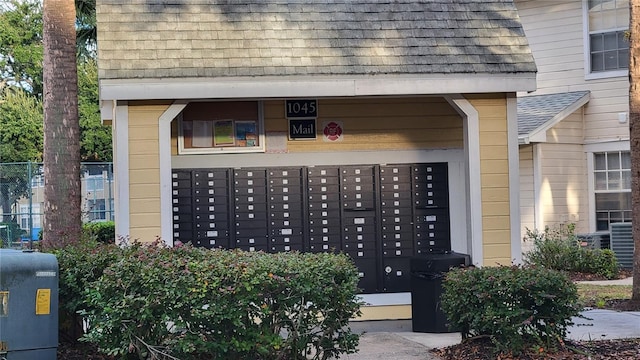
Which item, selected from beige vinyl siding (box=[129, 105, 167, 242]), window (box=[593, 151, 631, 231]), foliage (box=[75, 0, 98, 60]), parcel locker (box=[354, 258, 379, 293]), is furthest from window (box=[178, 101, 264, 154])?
window (box=[593, 151, 631, 231])

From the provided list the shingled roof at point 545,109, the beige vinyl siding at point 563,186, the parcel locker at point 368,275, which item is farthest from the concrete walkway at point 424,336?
the beige vinyl siding at point 563,186

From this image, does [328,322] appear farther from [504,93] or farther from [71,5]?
[71,5]

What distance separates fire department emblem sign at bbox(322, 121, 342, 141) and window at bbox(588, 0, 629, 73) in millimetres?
9877

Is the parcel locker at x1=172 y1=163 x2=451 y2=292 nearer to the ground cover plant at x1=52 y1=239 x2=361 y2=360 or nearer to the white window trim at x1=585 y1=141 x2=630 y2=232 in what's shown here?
the ground cover plant at x1=52 y1=239 x2=361 y2=360

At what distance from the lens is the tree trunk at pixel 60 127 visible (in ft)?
37.6

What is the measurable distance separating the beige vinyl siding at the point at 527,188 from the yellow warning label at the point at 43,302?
530 inches

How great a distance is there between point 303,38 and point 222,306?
5178mm

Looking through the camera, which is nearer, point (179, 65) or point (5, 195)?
point (179, 65)

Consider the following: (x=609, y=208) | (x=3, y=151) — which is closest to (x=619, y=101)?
(x=609, y=208)

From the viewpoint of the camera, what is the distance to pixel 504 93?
40.4ft

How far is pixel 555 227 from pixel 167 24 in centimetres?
1155

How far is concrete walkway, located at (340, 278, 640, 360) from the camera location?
32.9ft

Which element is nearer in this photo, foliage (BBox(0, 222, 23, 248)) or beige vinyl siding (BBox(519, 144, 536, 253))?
beige vinyl siding (BBox(519, 144, 536, 253))

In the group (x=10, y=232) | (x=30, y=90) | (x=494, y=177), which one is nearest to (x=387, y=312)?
(x=494, y=177)
